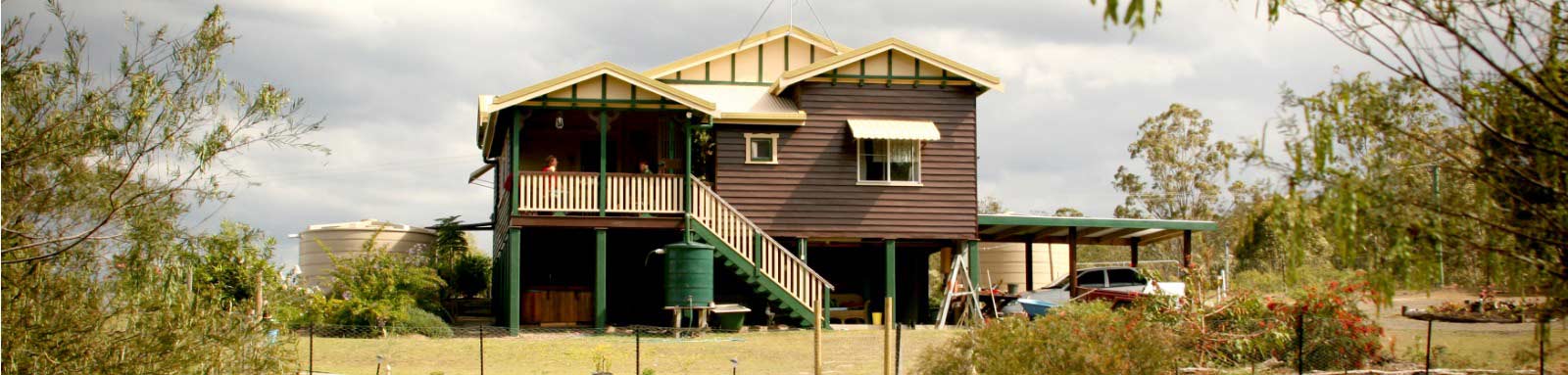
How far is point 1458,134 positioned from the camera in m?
10.8

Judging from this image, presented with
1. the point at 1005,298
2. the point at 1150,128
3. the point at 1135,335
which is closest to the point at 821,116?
the point at 1005,298

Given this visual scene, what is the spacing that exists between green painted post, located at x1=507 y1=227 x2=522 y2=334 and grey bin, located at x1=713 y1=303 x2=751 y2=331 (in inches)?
126

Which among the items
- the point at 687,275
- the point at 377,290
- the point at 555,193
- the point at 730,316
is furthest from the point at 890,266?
the point at 377,290

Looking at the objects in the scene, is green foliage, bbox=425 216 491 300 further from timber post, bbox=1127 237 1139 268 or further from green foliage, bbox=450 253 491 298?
timber post, bbox=1127 237 1139 268

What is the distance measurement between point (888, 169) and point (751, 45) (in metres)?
3.99

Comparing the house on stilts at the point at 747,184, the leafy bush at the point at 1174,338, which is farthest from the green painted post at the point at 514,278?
the leafy bush at the point at 1174,338

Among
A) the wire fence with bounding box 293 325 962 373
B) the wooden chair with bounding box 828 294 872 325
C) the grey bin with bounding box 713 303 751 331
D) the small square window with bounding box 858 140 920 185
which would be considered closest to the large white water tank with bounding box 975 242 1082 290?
the wooden chair with bounding box 828 294 872 325

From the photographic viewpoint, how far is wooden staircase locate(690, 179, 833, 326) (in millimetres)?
24781

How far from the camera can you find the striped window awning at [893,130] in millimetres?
26109

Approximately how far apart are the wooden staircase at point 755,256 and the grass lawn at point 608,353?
113 centimetres

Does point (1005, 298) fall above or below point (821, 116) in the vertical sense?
below

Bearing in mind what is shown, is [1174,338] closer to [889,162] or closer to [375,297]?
[889,162]

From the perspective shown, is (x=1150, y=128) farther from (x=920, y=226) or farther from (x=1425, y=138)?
(x=1425, y=138)

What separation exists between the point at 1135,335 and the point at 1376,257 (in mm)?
4064
